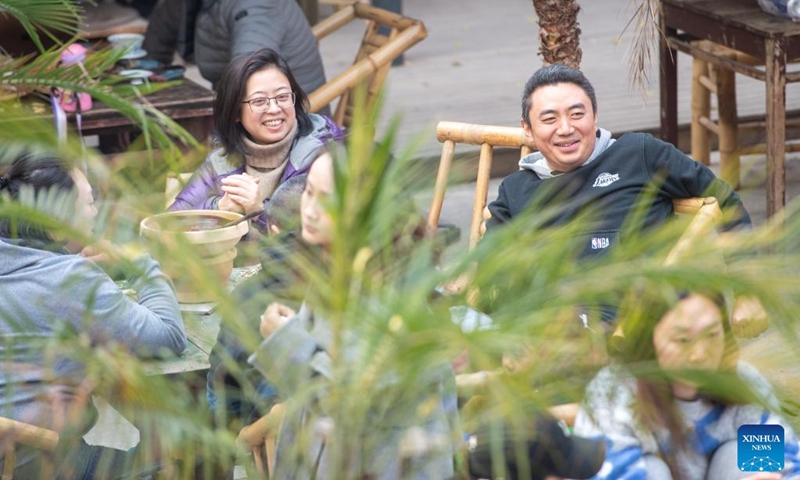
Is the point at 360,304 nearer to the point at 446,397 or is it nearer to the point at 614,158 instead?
the point at 446,397

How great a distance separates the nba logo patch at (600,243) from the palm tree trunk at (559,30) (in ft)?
4.74

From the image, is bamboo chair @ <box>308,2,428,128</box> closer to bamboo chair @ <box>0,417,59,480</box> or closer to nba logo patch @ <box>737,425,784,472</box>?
bamboo chair @ <box>0,417,59,480</box>

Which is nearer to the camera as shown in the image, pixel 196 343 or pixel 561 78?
pixel 196 343

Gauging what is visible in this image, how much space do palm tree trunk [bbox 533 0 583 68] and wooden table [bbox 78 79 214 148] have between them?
1.29m

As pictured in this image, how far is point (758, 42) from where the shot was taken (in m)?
4.41

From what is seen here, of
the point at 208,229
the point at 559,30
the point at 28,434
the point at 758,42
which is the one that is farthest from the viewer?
the point at 758,42

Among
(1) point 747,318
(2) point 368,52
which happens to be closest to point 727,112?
(2) point 368,52

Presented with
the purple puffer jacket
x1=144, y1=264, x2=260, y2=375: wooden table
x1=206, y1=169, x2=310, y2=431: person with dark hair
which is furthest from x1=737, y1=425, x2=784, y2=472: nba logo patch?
the purple puffer jacket

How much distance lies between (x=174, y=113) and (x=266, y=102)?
3.52 feet

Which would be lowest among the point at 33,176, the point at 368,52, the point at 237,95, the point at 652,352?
the point at 368,52

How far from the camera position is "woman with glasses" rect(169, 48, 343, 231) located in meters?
3.59

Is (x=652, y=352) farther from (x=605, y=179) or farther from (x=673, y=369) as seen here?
(x=605, y=179)

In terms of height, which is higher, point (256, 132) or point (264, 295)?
point (264, 295)

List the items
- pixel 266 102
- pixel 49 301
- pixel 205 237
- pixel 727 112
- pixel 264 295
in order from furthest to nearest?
1. pixel 727 112
2. pixel 266 102
3. pixel 205 237
4. pixel 49 301
5. pixel 264 295
